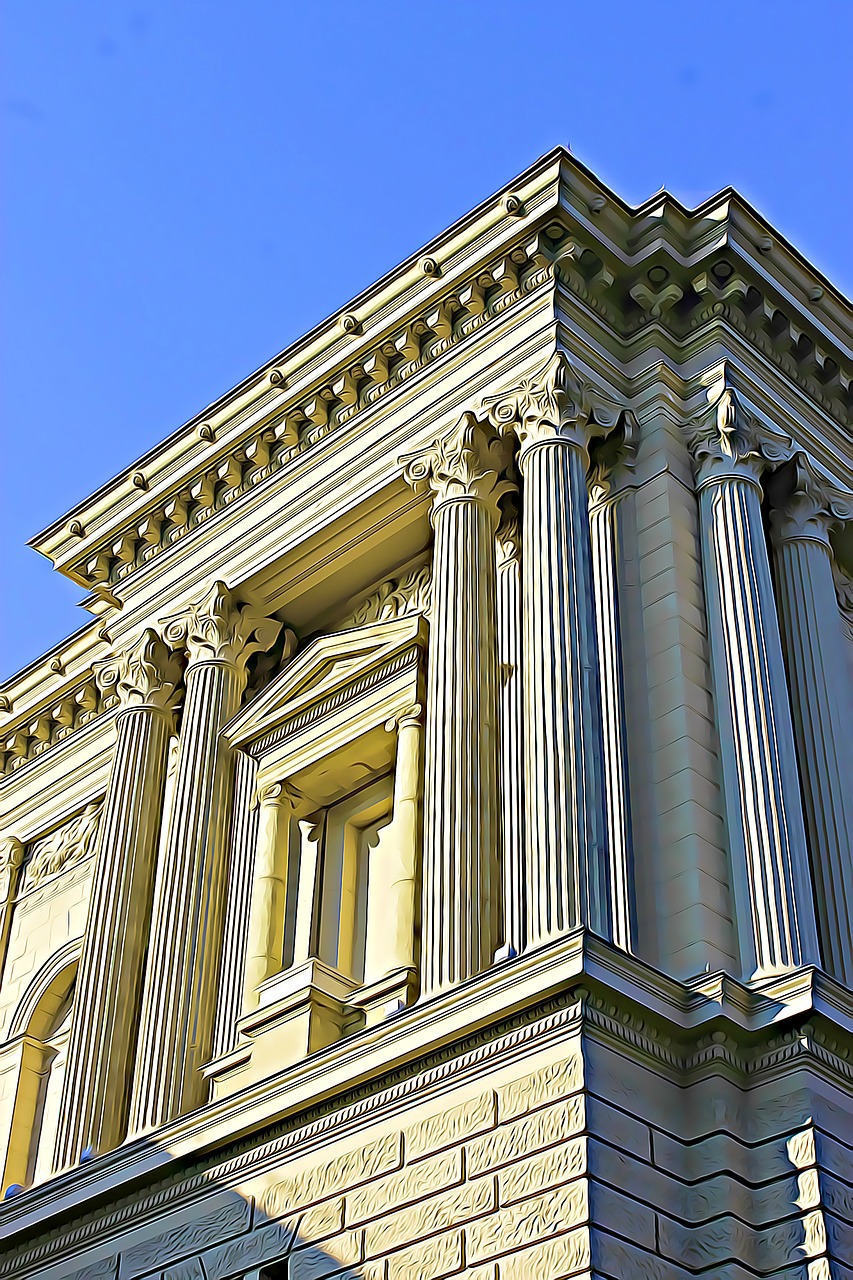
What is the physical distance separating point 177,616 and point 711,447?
6.44 meters

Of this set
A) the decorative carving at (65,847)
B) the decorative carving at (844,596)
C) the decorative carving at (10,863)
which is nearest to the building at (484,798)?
the decorative carving at (844,596)

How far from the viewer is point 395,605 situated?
757 inches

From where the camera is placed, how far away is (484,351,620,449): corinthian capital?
17.0 m

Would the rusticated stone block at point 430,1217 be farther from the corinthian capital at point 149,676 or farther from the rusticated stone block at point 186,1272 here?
the corinthian capital at point 149,676

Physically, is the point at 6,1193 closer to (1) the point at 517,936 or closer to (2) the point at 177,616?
(2) the point at 177,616

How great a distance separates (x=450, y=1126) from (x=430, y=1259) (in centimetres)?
92

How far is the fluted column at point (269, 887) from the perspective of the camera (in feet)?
57.0

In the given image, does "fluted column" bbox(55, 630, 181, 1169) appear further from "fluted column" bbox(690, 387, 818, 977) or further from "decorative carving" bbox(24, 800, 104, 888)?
"fluted column" bbox(690, 387, 818, 977)

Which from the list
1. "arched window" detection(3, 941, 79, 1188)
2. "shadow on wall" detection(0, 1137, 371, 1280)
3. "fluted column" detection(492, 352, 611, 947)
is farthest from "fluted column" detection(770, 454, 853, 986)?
"arched window" detection(3, 941, 79, 1188)

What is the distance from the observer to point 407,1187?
13.1 metres

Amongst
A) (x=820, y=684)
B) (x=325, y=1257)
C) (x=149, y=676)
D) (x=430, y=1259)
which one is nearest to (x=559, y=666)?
(x=820, y=684)

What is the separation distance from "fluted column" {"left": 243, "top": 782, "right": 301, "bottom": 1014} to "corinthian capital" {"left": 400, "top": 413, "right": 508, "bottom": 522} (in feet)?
11.4

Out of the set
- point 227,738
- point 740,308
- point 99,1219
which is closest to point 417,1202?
point 99,1219

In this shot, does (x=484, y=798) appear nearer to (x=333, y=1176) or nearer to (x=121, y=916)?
(x=333, y=1176)
